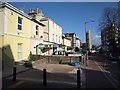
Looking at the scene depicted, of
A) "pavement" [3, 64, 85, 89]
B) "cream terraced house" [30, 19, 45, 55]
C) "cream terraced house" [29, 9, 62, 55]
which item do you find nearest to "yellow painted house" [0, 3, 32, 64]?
"cream terraced house" [30, 19, 45, 55]

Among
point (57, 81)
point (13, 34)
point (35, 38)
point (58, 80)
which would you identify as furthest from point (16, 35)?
point (57, 81)

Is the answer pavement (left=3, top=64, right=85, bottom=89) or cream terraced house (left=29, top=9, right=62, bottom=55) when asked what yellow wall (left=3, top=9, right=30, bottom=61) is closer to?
pavement (left=3, top=64, right=85, bottom=89)

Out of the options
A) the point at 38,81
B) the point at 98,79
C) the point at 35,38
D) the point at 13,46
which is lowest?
the point at 98,79

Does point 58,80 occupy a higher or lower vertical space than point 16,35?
lower

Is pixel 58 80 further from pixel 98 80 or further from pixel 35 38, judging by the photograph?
pixel 35 38

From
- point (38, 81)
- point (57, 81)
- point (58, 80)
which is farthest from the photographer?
point (58, 80)

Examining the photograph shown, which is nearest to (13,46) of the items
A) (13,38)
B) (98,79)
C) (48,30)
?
(13,38)

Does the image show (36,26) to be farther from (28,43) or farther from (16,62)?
(16,62)

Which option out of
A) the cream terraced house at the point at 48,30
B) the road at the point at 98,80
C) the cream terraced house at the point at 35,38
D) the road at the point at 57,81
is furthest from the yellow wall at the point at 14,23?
the cream terraced house at the point at 48,30

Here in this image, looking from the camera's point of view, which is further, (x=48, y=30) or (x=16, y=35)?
(x=48, y=30)

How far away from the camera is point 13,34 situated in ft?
74.9

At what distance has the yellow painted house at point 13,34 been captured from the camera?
68.7 ft

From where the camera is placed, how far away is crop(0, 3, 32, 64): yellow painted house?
20953 mm

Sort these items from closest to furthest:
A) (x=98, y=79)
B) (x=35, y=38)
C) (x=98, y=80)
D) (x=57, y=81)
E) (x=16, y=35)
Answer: (x=57, y=81) → (x=98, y=80) → (x=98, y=79) → (x=16, y=35) → (x=35, y=38)
